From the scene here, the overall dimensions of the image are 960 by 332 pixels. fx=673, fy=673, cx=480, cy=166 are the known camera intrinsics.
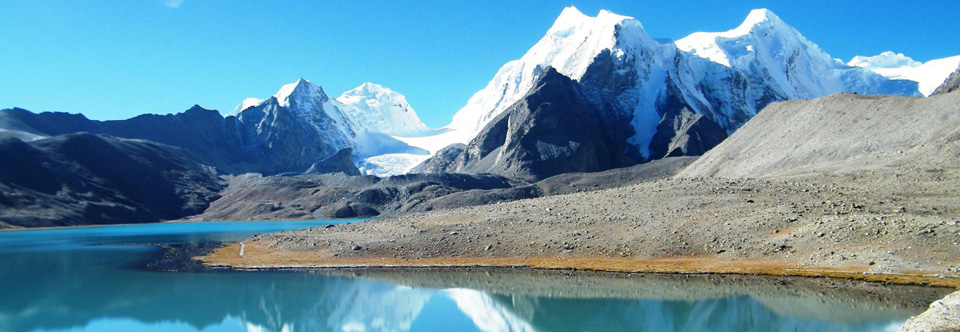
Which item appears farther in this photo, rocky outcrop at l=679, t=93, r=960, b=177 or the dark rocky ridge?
the dark rocky ridge

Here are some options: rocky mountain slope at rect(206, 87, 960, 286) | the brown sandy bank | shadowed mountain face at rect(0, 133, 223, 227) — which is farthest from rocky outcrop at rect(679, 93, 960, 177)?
shadowed mountain face at rect(0, 133, 223, 227)

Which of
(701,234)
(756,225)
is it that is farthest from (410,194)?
(756,225)

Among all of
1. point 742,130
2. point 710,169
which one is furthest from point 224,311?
point 742,130

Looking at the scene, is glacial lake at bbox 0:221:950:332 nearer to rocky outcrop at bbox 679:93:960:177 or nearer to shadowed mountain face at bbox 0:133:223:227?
rocky outcrop at bbox 679:93:960:177

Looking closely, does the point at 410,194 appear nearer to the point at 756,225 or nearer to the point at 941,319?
the point at 756,225

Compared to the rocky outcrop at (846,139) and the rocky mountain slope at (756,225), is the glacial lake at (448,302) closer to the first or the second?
the rocky mountain slope at (756,225)

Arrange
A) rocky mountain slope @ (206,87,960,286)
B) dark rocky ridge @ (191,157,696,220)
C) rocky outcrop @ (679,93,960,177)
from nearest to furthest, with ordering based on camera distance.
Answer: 1. rocky mountain slope @ (206,87,960,286)
2. rocky outcrop @ (679,93,960,177)
3. dark rocky ridge @ (191,157,696,220)
